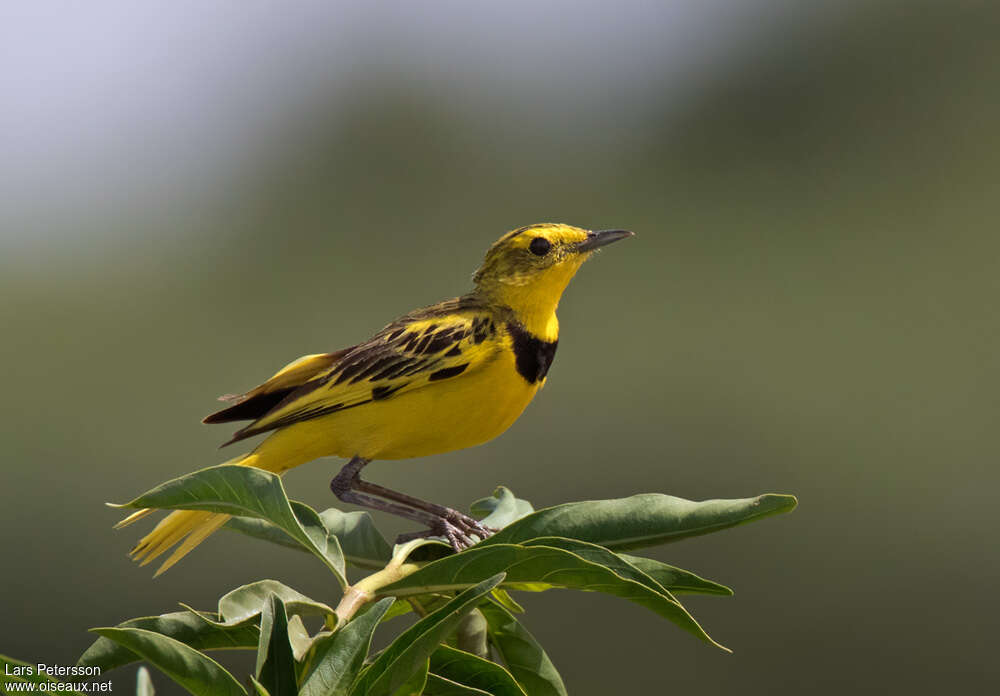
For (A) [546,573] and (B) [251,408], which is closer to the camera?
(A) [546,573]

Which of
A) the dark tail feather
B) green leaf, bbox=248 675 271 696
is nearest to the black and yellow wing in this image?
the dark tail feather

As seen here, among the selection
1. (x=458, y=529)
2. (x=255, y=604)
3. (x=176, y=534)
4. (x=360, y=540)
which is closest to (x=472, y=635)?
(x=360, y=540)

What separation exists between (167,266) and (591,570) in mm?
31022

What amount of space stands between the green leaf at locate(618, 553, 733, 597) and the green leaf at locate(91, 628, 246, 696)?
60cm

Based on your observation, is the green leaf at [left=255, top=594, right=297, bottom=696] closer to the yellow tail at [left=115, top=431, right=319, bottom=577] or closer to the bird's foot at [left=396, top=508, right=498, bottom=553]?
the yellow tail at [left=115, top=431, right=319, bottom=577]

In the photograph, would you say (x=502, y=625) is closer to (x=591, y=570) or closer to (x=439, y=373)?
(x=591, y=570)

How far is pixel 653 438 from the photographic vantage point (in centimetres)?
2028

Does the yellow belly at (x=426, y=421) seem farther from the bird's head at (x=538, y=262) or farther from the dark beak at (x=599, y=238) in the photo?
the dark beak at (x=599, y=238)

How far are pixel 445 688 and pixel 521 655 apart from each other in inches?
16.8

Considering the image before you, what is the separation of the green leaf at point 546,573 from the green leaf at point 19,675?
1.69 feet

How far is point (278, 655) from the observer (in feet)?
4.45

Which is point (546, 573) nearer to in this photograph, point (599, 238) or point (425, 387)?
point (425, 387)

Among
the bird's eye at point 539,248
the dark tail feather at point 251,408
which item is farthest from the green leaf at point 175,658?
the bird's eye at point 539,248

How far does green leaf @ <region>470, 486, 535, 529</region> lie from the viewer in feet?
7.81
